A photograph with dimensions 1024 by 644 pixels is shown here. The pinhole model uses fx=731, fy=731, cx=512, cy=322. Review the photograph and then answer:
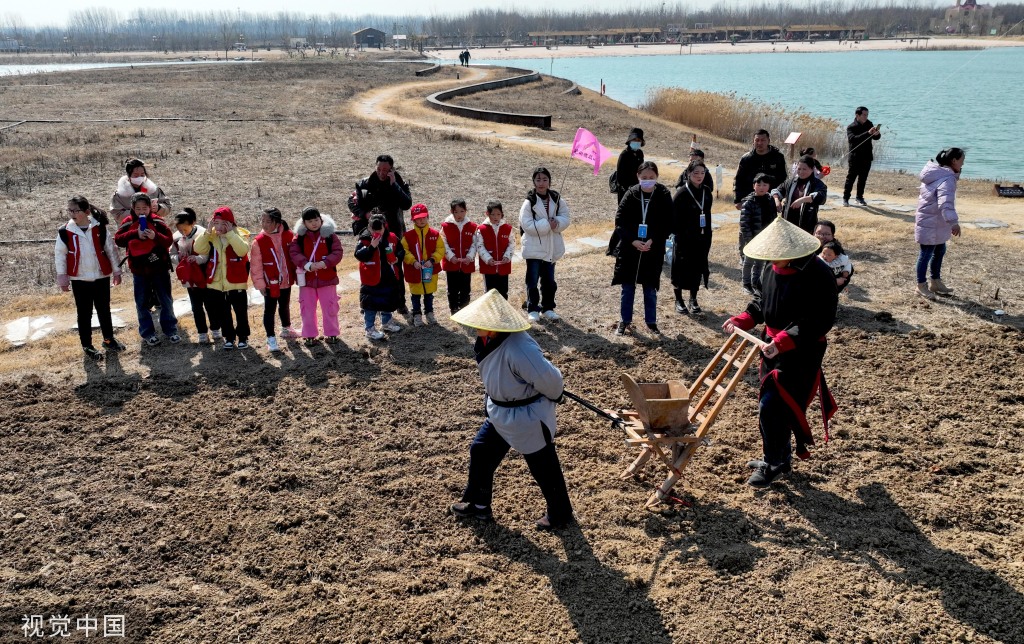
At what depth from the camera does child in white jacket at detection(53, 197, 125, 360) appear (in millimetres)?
7918

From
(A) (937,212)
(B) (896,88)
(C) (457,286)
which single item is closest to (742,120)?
(A) (937,212)

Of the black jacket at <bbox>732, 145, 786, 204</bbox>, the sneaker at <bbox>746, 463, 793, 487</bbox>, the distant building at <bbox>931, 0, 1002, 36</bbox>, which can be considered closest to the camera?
the sneaker at <bbox>746, 463, 793, 487</bbox>

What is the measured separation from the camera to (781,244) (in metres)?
5.41

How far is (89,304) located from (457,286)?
4187 millimetres

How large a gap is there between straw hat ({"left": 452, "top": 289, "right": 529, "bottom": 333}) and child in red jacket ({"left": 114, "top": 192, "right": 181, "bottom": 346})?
5.15 metres

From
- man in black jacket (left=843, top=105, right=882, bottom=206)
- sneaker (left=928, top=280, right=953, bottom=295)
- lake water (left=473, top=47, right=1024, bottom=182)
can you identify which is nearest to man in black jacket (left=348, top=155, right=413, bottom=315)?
sneaker (left=928, top=280, right=953, bottom=295)

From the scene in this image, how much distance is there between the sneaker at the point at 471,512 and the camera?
212 inches

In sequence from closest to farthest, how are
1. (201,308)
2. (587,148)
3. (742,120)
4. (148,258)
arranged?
(148,258) → (201,308) → (587,148) → (742,120)

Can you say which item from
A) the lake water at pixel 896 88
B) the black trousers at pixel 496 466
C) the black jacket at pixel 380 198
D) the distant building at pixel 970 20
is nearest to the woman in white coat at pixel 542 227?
the black jacket at pixel 380 198

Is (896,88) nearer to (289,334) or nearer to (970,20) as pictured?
(289,334)

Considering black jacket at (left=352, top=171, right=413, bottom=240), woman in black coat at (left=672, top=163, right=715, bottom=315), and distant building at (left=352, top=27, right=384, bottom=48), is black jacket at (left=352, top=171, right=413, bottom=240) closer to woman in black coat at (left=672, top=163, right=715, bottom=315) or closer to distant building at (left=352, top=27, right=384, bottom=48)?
woman in black coat at (left=672, top=163, right=715, bottom=315)

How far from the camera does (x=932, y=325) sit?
891 cm

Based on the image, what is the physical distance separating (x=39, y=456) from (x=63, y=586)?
1.96 m

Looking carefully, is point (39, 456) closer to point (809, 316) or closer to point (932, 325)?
point (809, 316)
